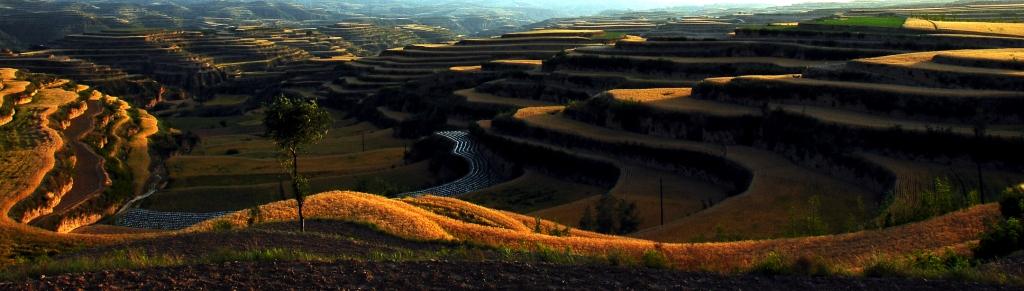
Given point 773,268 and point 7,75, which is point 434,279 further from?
point 7,75

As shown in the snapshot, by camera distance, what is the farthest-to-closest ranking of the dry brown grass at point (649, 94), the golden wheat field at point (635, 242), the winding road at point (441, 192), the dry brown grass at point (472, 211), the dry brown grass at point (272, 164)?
the dry brown grass at point (272, 164)
the dry brown grass at point (649, 94)
the winding road at point (441, 192)
the dry brown grass at point (472, 211)
the golden wheat field at point (635, 242)

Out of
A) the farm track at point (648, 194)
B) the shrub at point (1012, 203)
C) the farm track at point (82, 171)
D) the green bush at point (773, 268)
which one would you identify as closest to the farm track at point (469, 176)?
the farm track at point (648, 194)

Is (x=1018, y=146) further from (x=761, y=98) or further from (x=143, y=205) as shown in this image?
(x=143, y=205)

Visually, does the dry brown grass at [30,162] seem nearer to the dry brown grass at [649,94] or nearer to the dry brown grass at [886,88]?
the dry brown grass at [649,94]

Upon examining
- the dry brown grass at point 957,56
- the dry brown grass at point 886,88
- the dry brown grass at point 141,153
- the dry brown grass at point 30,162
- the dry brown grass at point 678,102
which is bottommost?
the dry brown grass at point 141,153

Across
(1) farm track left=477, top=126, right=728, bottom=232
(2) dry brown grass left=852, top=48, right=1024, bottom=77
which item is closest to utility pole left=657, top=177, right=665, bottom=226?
(1) farm track left=477, top=126, right=728, bottom=232

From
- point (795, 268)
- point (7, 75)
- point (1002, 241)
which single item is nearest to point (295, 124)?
point (795, 268)

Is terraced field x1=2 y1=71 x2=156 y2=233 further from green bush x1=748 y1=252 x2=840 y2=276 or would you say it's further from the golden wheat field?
green bush x1=748 y1=252 x2=840 y2=276
